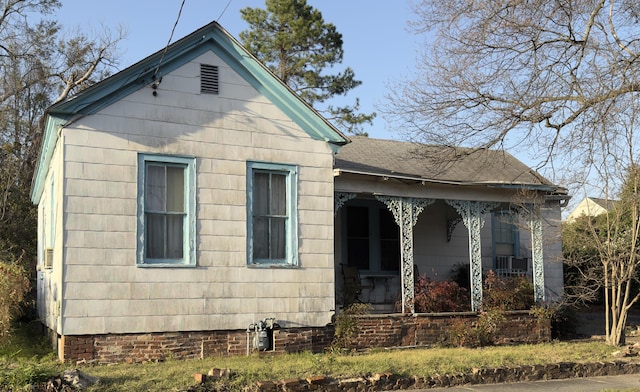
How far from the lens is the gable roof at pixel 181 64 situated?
11.3 metres

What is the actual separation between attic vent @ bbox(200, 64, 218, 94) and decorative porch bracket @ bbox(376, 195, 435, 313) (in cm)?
417

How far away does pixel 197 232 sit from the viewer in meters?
12.0

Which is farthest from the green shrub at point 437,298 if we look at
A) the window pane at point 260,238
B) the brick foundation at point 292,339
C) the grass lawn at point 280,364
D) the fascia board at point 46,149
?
the fascia board at point 46,149

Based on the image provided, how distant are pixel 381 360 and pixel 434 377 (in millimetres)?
1417

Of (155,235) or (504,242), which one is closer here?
(155,235)

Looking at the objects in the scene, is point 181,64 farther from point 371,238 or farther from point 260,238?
point 371,238

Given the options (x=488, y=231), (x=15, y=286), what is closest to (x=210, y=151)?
(x=15, y=286)

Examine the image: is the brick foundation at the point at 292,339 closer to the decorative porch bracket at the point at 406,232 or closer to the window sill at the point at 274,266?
the decorative porch bracket at the point at 406,232

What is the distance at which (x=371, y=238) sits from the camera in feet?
56.3

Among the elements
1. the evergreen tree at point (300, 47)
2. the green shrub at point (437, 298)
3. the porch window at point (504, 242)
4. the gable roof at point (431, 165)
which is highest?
the evergreen tree at point (300, 47)

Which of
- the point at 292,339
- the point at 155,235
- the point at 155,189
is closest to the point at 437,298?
the point at 292,339

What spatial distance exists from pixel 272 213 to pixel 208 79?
2.72 meters

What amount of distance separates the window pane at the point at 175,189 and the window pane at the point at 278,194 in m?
1.75

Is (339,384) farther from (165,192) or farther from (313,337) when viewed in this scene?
(165,192)
